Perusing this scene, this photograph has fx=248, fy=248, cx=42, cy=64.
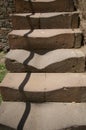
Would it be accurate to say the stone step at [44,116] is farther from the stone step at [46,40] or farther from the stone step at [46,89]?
the stone step at [46,40]

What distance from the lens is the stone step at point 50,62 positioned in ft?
9.43

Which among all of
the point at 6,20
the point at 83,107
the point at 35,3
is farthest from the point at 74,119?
the point at 6,20

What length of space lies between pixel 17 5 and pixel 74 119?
205cm

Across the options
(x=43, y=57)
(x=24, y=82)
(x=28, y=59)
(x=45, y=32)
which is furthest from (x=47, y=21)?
(x=24, y=82)

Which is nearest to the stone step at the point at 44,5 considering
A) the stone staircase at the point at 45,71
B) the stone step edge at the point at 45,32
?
the stone staircase at the point at 45,71

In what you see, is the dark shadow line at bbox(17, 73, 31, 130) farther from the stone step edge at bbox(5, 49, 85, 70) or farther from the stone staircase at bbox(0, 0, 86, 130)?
the stone step edge at bbox(5, 49, 85, 70)

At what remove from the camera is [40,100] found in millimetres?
2650

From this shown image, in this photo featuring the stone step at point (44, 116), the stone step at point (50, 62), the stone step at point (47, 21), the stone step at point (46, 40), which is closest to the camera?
the stone step at point (44, 116)

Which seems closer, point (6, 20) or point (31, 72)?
point (31, 72)

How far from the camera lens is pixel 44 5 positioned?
371cm

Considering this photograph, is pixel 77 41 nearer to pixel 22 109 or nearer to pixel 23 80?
pixel 23 80

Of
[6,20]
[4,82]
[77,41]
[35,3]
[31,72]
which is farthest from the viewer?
[6,20]

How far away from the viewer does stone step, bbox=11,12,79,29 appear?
11.3 feet

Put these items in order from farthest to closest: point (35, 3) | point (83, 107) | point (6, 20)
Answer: point (6, 20) < point (35, 3) < point (83, 107)
